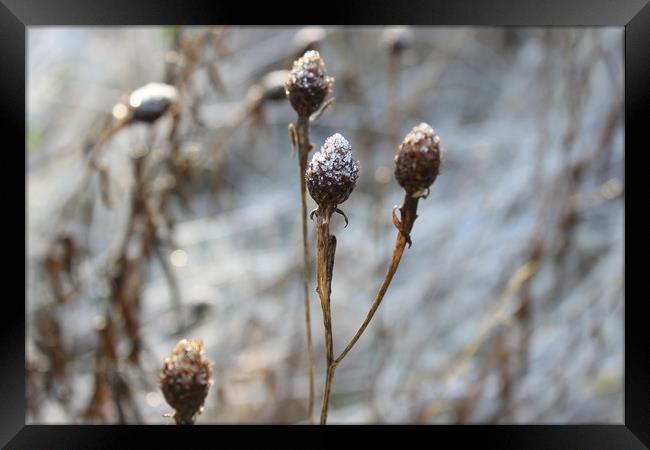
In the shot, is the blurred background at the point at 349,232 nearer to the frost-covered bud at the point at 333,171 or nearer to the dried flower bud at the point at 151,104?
the dried flower bud at the point at 151,104

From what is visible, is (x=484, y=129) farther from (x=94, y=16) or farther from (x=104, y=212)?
(x=94, y=16)

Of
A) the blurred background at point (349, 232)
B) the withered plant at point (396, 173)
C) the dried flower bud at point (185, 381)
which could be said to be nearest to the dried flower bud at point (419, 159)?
the withered plant at point (396, 173)

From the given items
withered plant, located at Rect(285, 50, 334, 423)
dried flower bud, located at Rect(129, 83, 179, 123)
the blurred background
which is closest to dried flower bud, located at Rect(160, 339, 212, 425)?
withered plant, located at Rect(285, 50, 334, 423)

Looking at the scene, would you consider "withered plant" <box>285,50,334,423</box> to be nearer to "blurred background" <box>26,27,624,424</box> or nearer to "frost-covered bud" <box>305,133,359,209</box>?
"frost-covered bud" <box>305,133,359,209</box>

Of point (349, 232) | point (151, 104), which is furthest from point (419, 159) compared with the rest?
point (349, 232)

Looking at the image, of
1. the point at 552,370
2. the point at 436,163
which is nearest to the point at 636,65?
the point at 436,163
